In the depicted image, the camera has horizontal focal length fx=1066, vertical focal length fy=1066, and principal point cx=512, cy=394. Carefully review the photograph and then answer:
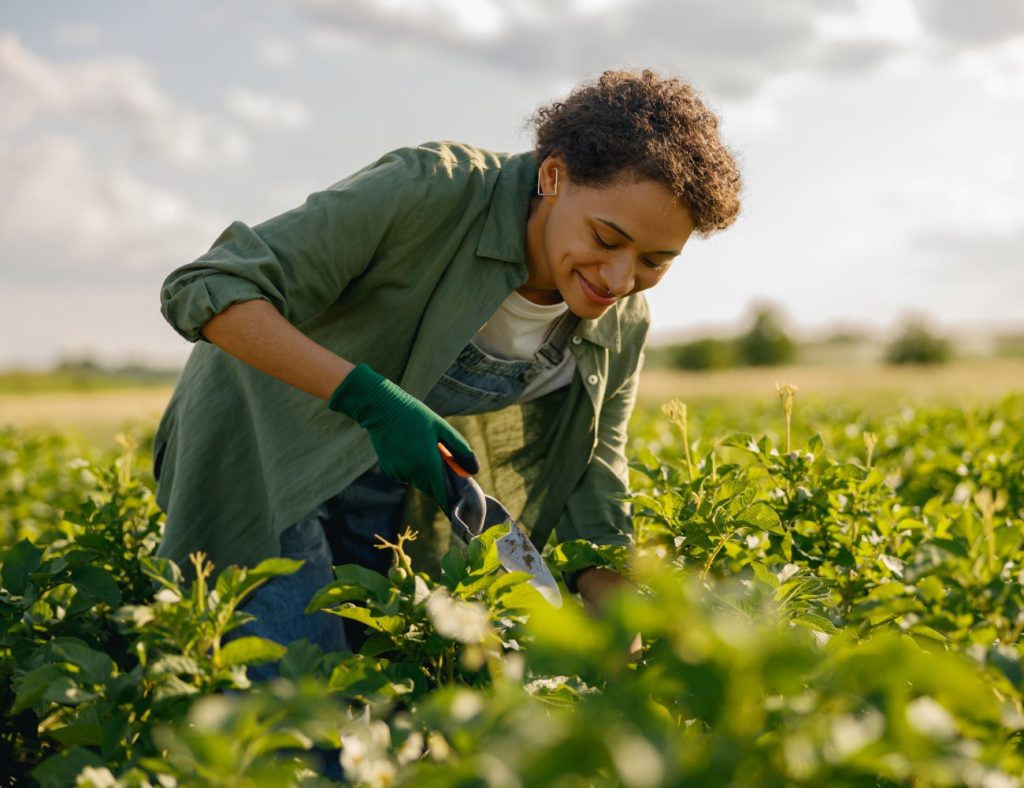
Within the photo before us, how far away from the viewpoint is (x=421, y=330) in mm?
2531

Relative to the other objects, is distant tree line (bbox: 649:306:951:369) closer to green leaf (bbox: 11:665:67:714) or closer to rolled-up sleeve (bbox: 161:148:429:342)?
rolled-up sleeve (bbox: 161:148:429:342)

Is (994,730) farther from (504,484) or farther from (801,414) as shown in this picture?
(801,414)

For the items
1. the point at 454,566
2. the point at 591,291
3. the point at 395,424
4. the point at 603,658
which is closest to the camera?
the point at 603,658

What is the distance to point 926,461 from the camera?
3.25m

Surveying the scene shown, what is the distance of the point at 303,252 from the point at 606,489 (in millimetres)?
1006

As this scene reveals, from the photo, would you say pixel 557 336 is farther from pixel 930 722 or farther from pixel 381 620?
pixel 930 722

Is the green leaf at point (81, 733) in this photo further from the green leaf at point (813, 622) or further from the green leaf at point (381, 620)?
the green leaf at point (813, 622)

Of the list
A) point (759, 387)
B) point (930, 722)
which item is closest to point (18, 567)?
point (930, 722)

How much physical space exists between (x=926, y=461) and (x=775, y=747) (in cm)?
240

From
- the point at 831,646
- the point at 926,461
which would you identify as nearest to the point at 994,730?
the point at 831,646

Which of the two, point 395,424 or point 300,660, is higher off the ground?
point 395,424

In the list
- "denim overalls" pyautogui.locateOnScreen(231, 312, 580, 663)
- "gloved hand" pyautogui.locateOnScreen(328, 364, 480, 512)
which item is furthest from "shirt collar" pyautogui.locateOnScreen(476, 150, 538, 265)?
"gloved hand" pyautogui.locateOnScreen(328, 364, 480, 512)

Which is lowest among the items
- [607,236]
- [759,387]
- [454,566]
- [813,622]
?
[759,387]

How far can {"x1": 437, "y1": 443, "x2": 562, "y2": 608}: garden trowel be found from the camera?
200cm
